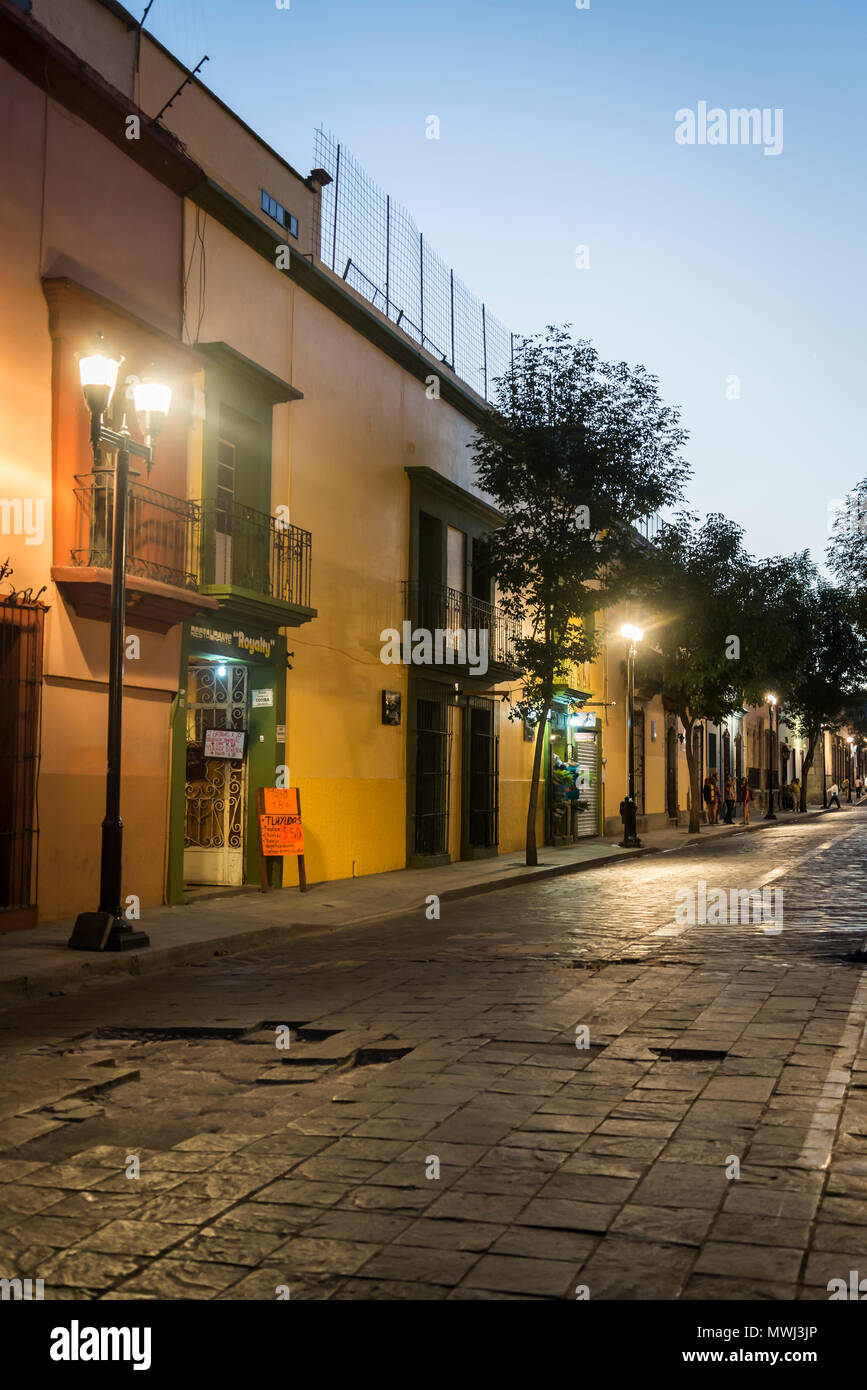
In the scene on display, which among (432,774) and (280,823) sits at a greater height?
(432,774)

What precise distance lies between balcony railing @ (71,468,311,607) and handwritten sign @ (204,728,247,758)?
183cm

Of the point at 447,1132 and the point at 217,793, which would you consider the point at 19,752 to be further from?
the point at 447,1132

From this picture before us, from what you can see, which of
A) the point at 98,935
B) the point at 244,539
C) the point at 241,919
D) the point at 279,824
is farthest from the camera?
the point at 279,824

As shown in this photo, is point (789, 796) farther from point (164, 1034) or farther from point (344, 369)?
point (164, 1034)

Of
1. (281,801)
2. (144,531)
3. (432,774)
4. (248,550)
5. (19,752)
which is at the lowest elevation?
(281,801)

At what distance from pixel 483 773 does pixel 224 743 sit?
366 inches

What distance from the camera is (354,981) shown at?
9414mm

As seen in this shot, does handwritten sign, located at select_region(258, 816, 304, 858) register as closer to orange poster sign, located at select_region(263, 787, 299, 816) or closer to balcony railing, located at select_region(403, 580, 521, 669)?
orange poster sign, located at select_region(263, 787, 299, 816)

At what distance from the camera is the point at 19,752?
11836mm

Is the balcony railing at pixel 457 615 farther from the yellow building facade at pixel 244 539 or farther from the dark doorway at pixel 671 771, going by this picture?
the dark doorway at pixel 671 771

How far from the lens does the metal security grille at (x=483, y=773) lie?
23.7m

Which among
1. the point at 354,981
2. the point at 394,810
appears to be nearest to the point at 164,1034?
the point at 354,981

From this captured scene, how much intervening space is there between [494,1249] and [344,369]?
16250 mm

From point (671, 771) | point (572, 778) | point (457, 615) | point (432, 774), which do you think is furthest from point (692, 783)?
point (432, 774)
